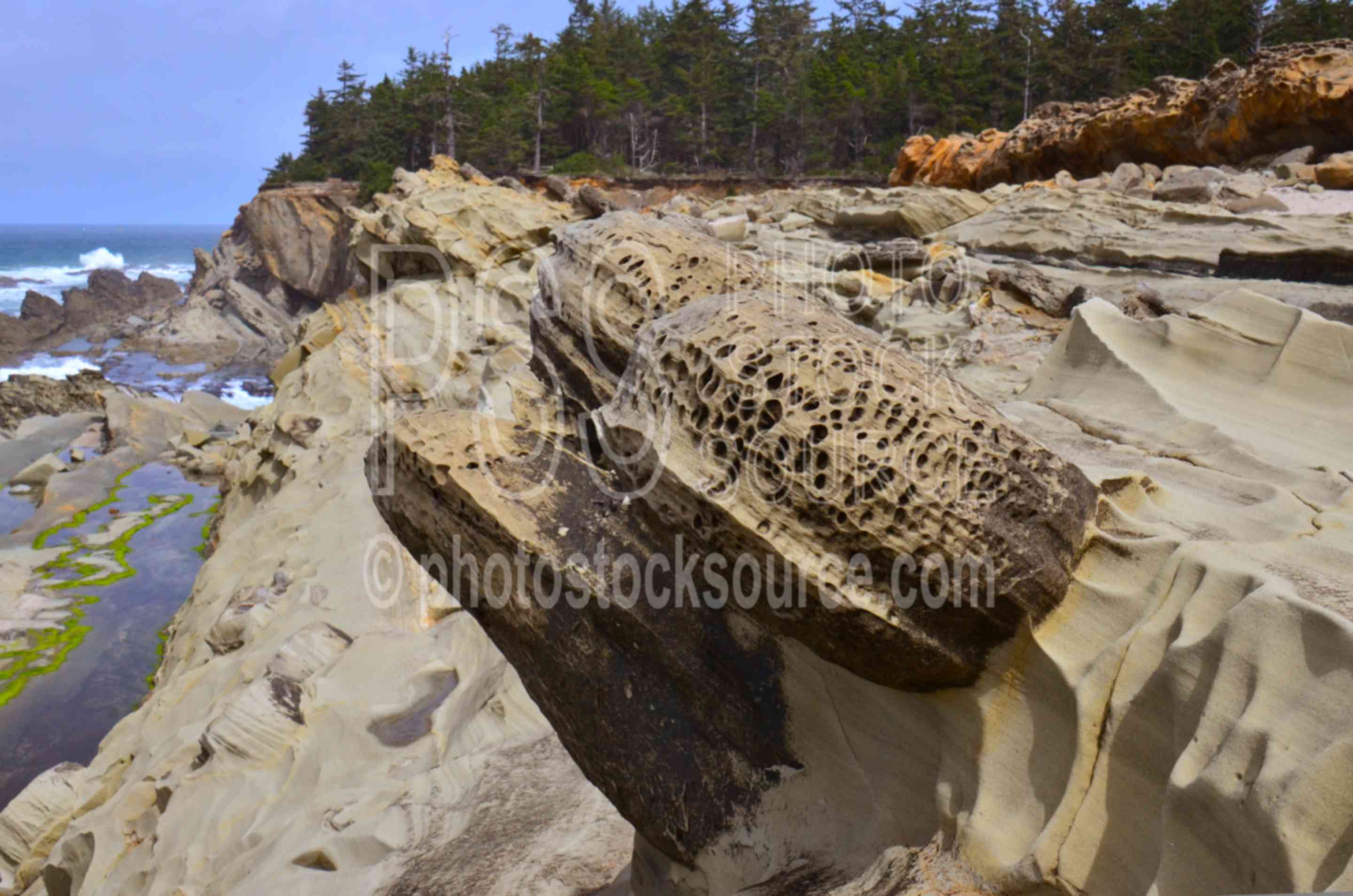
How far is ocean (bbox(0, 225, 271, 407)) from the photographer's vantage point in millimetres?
19781

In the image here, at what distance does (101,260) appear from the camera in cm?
5606

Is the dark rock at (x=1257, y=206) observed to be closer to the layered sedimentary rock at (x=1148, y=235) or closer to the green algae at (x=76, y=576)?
the layered sedimentary rock at (x=1148, y=235)

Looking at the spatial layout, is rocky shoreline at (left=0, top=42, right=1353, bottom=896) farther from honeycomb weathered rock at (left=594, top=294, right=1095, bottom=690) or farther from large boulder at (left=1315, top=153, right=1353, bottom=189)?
large boulder at (left=1315, top=153, right=1353, bottom=189)

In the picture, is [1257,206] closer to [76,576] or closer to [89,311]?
[76,576]

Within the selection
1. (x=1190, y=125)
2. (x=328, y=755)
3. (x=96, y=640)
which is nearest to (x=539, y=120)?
(x=1190, y=125)

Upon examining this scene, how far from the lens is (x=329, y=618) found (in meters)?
5.06

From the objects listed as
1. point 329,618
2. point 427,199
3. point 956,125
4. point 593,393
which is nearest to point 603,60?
point 956,125

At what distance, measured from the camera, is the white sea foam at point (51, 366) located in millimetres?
20859

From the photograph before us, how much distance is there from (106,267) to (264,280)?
24.8 meters

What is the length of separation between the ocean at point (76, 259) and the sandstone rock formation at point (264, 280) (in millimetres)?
6778

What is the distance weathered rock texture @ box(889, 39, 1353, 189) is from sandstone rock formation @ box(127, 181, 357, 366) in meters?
12.2

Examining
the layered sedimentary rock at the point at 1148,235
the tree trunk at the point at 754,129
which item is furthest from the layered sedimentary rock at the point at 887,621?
the tree trunk at the point at 754,129

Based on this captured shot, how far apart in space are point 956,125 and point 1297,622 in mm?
21400

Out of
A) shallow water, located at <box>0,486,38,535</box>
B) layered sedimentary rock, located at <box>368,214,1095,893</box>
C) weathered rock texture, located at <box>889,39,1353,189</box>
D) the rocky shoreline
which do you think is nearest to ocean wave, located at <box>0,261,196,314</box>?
shallow water, located at <box>0,486,38,535</box>
